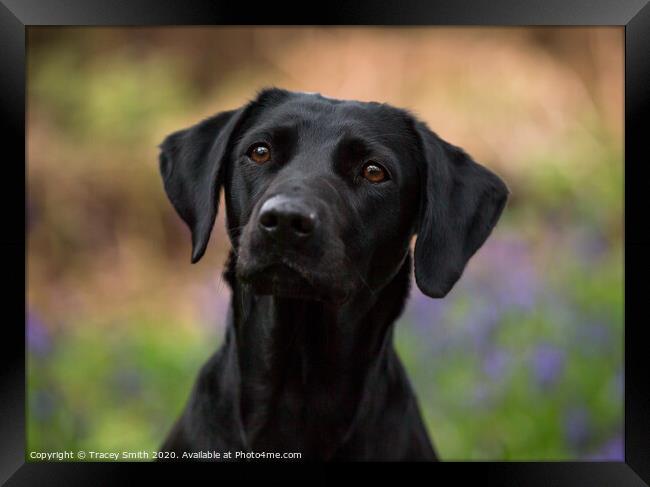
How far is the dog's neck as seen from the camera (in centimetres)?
360

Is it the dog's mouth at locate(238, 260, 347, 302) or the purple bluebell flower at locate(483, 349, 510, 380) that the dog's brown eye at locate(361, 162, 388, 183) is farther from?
the purple bluebell flower at locate(483, 349, 510, 380)

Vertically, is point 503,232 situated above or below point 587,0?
below

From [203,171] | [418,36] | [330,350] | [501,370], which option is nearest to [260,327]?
[330,350]

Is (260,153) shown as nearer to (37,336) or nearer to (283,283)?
(283,283)

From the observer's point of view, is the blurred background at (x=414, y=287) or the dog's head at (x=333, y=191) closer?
the dog's head at (x=333, y=191)

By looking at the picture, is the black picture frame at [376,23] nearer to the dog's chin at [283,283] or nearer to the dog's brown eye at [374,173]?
the dog's brown eye at [374,173]

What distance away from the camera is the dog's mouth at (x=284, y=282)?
324 cm

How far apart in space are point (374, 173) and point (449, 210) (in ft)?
1.09

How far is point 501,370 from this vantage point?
4.70 metres

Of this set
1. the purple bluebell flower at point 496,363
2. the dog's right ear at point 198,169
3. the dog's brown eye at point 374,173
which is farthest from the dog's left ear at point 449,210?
the purple bluebell flower at point 496,363

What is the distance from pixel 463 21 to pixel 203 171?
117 cm

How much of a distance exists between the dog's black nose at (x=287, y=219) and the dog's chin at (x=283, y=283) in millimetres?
134

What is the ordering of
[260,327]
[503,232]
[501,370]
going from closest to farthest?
[260,327], [501,370], [503,232]

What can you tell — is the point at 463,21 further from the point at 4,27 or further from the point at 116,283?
the point at 116,283
